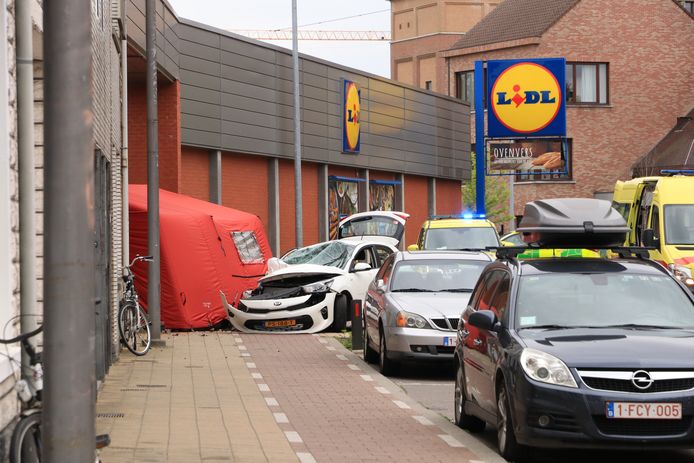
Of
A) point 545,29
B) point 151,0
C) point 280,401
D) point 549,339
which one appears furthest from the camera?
point 545,29

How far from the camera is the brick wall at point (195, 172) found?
32.9 meters

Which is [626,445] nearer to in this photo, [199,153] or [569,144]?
[199,153]

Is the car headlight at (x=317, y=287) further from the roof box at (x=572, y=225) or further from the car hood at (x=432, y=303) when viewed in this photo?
the roof box at (x=572, y=225)

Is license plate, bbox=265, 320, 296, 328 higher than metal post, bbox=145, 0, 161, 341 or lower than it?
lower

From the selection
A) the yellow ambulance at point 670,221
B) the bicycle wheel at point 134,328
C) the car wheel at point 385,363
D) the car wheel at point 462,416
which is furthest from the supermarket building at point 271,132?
the car wheel at point 462,416

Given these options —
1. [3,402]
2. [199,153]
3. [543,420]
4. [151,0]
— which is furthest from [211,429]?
[199,153]

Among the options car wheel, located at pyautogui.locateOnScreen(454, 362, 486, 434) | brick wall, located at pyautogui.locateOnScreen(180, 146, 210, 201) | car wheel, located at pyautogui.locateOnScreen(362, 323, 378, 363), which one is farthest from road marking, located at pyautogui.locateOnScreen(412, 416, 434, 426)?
brick wall, located at pyautogui.locateOnScreen(180, 146, 210, 201)

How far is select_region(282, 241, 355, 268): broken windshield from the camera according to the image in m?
26.3

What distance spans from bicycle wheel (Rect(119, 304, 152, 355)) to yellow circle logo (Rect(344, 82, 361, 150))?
21863mm

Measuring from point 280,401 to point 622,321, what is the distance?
4.69 metres

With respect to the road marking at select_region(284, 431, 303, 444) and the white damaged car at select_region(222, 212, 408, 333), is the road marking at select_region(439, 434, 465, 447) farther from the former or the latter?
the white damaged car at select_region(222, 212, 408, 333)

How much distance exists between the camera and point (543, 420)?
977 centimetres

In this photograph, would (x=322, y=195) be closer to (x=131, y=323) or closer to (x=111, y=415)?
(x=131, y=323)

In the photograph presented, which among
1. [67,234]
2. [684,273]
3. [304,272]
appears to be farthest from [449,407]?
[304,272]
